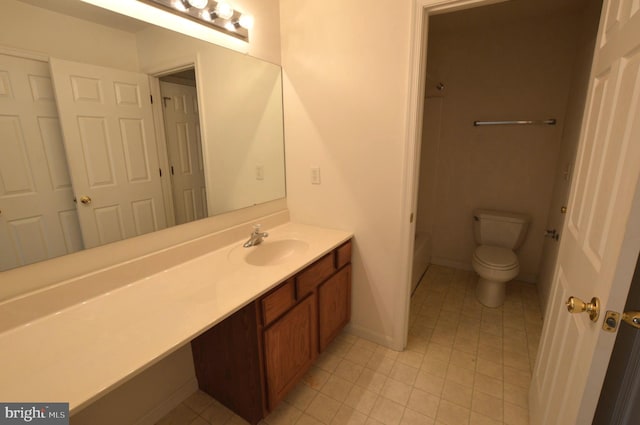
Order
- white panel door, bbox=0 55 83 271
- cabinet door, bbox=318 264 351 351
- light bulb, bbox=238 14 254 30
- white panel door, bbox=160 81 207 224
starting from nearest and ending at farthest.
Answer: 1. white panel door, bbox=0 55 83 271
2. white panel door, bbox=160 81 207 224
3. light bulb, bbox=238 14 254 30
4. cabinet door, bbox=318 264 351 351

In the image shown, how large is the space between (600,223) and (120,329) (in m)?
1.50

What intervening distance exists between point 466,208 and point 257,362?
2561mm

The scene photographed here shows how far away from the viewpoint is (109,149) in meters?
1.18

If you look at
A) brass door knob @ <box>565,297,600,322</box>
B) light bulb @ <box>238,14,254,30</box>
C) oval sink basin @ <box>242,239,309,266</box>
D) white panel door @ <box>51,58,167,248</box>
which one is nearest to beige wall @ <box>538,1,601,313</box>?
brass door knob @ <box>565,297,600,322</box>

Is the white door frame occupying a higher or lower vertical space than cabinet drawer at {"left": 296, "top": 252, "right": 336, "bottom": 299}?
higher

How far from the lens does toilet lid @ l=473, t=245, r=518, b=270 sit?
2283mm

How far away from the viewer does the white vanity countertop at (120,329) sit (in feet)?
2.42

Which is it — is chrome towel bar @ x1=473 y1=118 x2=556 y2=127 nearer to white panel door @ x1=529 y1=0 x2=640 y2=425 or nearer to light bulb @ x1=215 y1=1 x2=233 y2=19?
white panel door @ x1=529 y1=0 x2=640 y2=425

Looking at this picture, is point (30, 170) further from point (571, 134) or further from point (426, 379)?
point (571, 134)

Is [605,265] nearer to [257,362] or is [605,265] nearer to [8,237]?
[257,362]

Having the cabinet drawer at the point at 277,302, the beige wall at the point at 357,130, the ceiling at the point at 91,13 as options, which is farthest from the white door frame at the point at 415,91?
the ceiling at the point at 91,13

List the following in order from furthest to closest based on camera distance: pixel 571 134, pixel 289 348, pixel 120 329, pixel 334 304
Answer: pixel 571 134, pixel 334 304, pixel 289 348, pixel 120 329

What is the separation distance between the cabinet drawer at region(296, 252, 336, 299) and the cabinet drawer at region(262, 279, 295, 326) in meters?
0.05

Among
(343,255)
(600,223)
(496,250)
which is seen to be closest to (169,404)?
(343,255)
